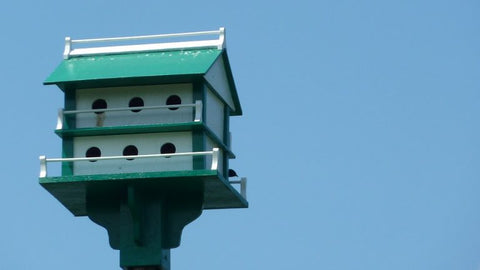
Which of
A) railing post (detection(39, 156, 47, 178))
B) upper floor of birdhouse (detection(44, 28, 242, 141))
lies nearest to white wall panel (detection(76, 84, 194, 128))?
upper floor of birdhouse (detection(44, 28, 242, 141))

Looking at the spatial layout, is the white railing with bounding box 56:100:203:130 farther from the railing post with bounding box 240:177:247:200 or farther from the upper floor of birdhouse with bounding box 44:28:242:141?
the railing post with bounding box 240:177:247:200

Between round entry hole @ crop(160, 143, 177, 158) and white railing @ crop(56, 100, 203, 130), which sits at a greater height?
white railing @ crop(56, 100, 203, 130)

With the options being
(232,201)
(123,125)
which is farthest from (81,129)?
(232,201)

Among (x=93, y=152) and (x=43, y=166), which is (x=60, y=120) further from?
(x=43, y=166)

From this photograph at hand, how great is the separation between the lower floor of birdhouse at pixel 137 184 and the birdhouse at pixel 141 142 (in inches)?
0.5

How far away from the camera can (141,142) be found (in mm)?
27969

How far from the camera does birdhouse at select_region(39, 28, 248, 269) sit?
27766mm

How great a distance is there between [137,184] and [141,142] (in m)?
0.56

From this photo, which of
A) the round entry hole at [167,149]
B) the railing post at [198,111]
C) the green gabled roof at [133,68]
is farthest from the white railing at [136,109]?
the round entry hole at [167,149]

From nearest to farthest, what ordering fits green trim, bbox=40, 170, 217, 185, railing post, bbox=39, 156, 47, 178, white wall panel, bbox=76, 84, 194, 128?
green trim, bbox=40, 170, 217, 185
railing post, bbox=39, 156, 47, 178
white wall panel, bbox=76, 84, 194, 128

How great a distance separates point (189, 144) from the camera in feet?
91.4

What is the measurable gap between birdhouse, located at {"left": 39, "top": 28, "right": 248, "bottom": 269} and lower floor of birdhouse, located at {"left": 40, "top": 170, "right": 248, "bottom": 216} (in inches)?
0.5

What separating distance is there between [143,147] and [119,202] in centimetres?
83

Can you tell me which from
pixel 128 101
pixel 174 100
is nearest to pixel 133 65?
pixel 128 101
